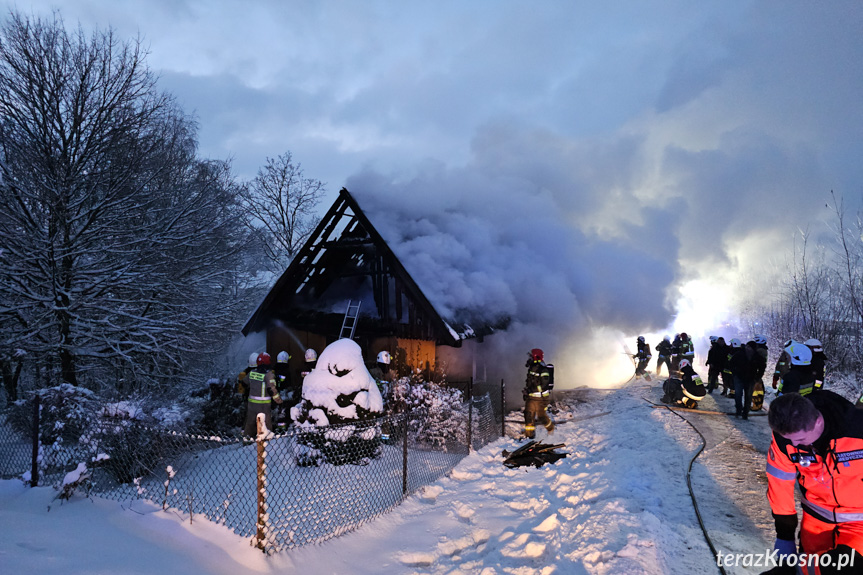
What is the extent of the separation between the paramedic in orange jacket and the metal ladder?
973 cm

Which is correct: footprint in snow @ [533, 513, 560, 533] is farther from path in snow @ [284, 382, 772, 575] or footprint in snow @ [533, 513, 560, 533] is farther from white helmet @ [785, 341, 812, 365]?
white helmet @ [785, 341, 812, 365]

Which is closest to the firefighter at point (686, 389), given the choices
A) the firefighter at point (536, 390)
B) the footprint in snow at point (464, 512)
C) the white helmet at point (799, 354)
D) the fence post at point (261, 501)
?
the white helmet at point (799, 354)

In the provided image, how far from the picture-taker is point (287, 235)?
83.6 ft

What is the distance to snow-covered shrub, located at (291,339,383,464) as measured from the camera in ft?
22.7

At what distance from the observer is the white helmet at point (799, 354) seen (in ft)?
21.7

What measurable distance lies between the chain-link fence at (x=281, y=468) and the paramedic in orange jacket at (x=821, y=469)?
3.69m

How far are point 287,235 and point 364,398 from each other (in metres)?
20.3

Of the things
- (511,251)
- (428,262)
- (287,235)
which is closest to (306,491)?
(428,262)

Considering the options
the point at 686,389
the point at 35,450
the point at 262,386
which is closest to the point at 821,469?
the point at 262,386

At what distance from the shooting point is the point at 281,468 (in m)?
7.14

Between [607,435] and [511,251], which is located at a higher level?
[511,251]

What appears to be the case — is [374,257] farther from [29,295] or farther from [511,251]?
[29,295]

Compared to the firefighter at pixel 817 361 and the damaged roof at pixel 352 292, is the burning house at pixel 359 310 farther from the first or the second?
the firefighter at pixel 817 361

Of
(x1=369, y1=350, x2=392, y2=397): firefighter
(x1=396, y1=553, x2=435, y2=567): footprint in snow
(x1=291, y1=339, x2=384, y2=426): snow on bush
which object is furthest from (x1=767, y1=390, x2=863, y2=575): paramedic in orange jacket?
(x1=369, y1=350, x2=392, y2=397): firefighter
